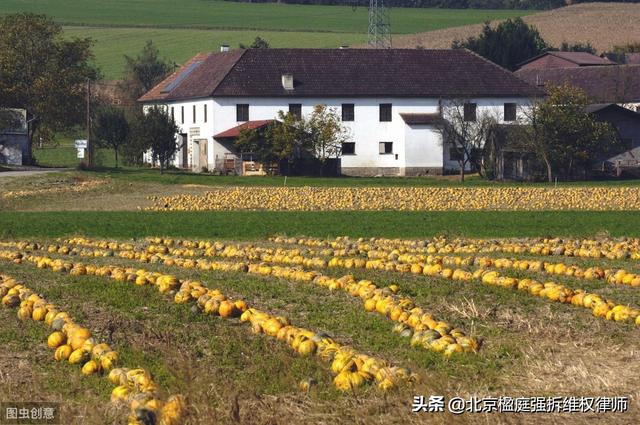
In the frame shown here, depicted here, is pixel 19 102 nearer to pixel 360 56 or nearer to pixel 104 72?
pixel 360 56

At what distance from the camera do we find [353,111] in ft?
266

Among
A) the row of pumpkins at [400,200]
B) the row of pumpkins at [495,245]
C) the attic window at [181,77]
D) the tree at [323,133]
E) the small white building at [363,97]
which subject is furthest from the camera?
the attic window at [181,77]

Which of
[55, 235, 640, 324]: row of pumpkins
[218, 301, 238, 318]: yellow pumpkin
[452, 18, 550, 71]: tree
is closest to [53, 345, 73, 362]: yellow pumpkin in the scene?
[218, 301, 238, 318]: yellow pumpkin

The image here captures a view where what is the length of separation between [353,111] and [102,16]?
79170mm

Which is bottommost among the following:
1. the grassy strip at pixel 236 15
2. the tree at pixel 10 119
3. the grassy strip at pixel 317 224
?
the grassy strip at pixel 317 224

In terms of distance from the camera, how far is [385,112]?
8119 cm

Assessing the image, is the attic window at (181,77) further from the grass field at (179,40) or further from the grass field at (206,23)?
the grass field at (206,23)

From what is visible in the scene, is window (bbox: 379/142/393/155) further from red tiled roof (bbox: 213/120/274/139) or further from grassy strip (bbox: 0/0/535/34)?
grassy strip (bbox: 0/0/535/34)

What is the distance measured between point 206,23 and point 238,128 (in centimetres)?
7500

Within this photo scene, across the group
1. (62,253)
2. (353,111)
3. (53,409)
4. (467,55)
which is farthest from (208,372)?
(467,55)

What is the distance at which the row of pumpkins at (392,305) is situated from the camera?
41.9ft

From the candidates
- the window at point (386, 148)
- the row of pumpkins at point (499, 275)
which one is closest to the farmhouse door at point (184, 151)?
the window at point (386, 148)

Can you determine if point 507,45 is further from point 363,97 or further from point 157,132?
point 157,132

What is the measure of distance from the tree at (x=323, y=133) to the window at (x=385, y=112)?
3010 mm
